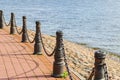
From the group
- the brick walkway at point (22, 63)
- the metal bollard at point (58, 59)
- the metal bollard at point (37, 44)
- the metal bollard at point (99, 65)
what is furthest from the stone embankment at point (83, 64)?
the metal bollard at point (99, 65)

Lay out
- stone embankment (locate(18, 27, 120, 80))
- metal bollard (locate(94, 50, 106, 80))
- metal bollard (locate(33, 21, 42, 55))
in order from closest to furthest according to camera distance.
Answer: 1. metal bollard (locate(94, 50, 106, 80))
2. metal bollard (locate(33, 21, 42, 55))
3. stone embankment (locate(18, 27, 120, 80))

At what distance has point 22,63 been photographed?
34.7ft

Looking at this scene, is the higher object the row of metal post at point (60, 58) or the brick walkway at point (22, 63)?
the row of metal post at point (60, 58)

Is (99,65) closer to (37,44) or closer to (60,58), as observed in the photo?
(60,58)

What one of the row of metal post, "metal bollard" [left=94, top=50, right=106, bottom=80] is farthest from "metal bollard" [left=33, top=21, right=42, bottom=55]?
"metal bollard" [left=94, top=50, right=106, bottom=80]

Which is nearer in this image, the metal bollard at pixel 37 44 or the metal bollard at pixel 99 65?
the metal bollard at pixel 99 65

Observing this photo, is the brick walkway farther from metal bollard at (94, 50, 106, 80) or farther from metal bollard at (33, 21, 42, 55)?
metal bollard at (94, 50, 106, 80)

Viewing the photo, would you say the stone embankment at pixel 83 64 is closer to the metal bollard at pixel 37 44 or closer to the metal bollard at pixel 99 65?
the metal bollard at pixel 37 44

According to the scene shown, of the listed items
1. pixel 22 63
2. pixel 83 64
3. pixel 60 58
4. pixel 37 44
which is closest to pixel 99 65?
pixel 60 58

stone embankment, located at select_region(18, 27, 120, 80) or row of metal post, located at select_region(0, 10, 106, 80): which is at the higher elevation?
row of metal post, located at select_region(0, 10, 106, 80)

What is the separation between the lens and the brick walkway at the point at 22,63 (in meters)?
9.20

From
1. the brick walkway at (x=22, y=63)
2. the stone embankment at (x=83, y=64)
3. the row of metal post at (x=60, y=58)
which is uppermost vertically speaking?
the row of metal post at (x=60, y=58)

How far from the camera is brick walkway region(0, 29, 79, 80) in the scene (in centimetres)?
920

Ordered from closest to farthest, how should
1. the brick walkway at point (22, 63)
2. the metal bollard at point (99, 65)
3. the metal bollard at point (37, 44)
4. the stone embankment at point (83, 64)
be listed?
the metal bollard at point (99, 65) < the brick walkway at point (22, 63) < the metal bollard at point (37, 44) < the stone embankment at point (83, 64)
